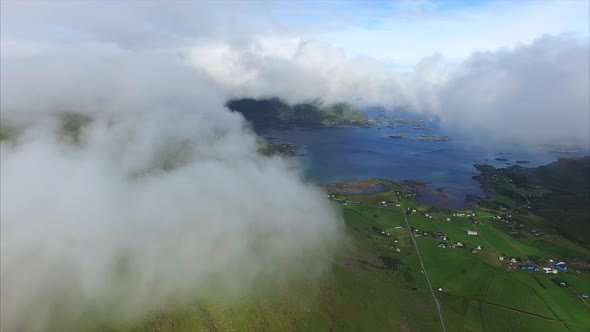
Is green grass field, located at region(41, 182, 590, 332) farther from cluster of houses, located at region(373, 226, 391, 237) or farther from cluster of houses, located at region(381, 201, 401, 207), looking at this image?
cluster of houses, located at region(381, 201, 401, 207)

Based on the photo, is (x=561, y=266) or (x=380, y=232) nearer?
(x=561, y=266)

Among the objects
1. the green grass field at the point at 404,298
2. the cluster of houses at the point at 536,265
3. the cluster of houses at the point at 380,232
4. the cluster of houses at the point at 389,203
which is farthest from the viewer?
the cluster of houses at the point at 389,203

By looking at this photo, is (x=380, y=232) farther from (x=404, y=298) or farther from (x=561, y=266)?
(x=561, y=266)

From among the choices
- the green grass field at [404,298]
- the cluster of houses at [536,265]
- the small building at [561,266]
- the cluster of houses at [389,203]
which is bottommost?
the green grass field at [404,298]

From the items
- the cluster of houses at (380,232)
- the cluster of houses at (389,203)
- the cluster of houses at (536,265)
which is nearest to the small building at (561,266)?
the cluster of houses at (536,265)

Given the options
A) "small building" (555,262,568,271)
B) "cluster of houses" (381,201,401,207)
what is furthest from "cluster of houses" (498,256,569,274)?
"cluster of houses" (381,201,401,207)

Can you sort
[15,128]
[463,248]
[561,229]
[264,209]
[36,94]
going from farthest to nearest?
1. [36,94]
2. [15,128]
3. [264,209]
4. [561,229]
5. [463,248]

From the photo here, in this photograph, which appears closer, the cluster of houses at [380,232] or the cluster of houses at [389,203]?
the cluster of houses at [380,232]

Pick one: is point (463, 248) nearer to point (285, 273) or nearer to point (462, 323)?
point (462, 323)

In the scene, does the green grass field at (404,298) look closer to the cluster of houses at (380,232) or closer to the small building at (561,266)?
the small building at (561,266)

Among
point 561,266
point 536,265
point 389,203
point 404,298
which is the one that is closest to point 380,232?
point 389,203

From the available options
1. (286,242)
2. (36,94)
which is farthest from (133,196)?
(36,94)
